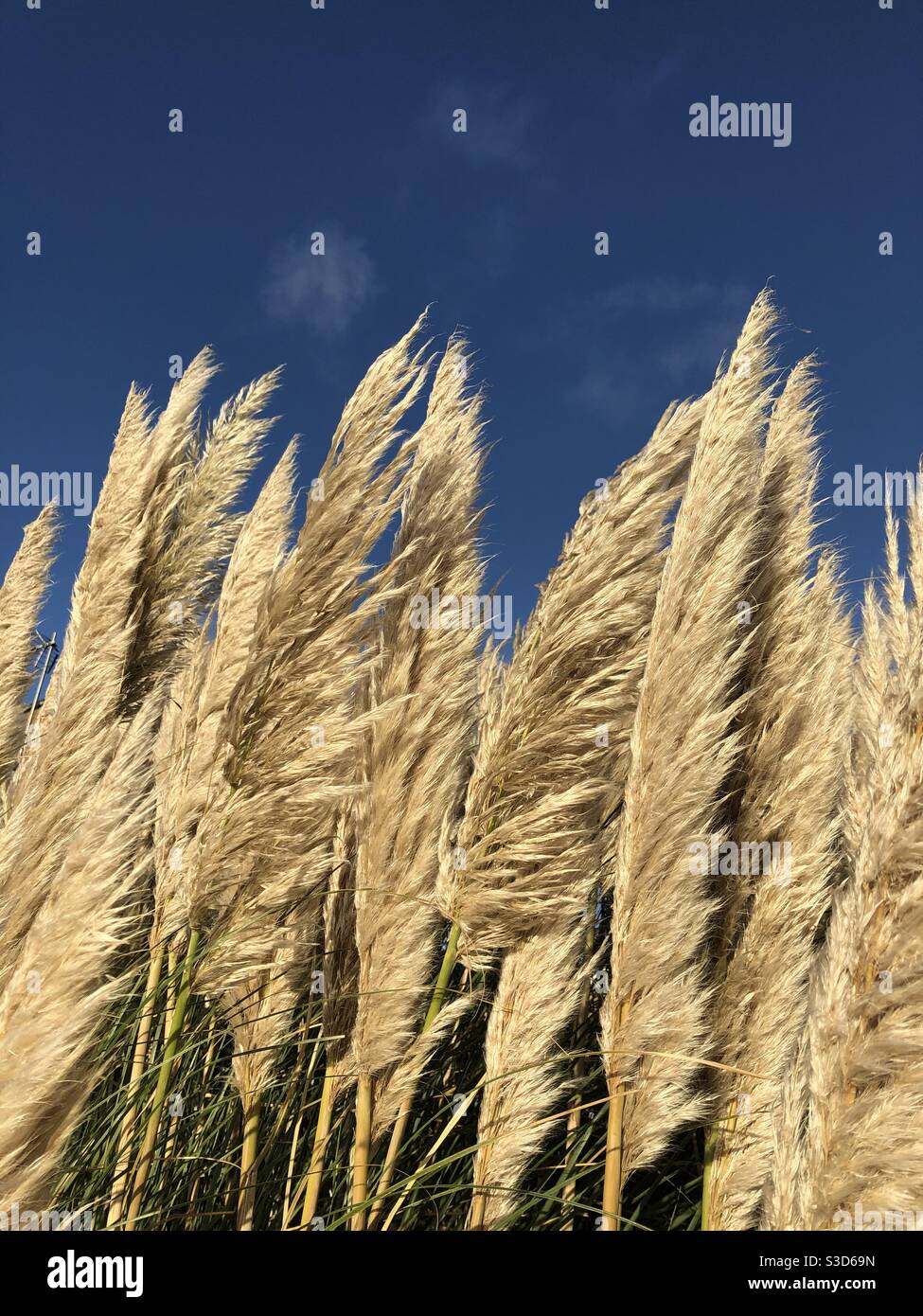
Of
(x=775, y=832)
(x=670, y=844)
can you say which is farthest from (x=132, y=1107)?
(x=775, y=832)

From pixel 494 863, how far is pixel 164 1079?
99 cm

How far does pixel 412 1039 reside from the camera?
8.14 feet

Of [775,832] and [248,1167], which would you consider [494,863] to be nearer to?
[775,832]

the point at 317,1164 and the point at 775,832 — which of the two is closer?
the point at 317,1164

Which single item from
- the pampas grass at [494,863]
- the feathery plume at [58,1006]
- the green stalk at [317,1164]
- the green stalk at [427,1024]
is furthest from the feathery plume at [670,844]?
the feathery plume at [58,1006]

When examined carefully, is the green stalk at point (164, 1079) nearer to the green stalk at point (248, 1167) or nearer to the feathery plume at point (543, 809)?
the green stalk at point (248, 1167)

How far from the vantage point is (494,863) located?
2.42 metres

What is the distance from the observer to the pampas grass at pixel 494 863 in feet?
6.16

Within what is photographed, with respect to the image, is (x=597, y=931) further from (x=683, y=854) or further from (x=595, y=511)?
(x=595, y=511)

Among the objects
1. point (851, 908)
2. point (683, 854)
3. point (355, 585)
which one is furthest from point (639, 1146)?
point (355, 585)
